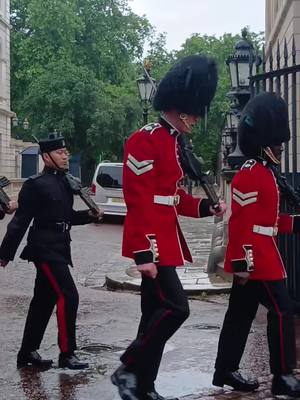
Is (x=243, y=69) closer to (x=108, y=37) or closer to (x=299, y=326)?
(x=299, y=326)

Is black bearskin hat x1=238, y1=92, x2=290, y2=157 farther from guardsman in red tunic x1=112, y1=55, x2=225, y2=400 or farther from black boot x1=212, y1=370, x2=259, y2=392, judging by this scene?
black boot x1=212, y1=370, x2=259, y2=392

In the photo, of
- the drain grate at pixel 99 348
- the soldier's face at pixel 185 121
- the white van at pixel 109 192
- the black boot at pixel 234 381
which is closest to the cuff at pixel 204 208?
the soldier's face at pixel 185 121

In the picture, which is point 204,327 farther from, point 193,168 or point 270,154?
point 193,168

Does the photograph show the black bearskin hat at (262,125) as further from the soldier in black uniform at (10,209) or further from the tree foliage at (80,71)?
the tree foliage at (80,71)

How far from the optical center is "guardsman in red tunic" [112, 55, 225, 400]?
5.27m

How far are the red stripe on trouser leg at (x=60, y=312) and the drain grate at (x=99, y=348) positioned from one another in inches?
26.2

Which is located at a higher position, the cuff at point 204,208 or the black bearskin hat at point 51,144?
the black bearskin hat at point 51,144

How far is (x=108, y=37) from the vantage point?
56406mm

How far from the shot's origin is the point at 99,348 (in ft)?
23.9

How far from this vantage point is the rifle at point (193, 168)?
5.58 m

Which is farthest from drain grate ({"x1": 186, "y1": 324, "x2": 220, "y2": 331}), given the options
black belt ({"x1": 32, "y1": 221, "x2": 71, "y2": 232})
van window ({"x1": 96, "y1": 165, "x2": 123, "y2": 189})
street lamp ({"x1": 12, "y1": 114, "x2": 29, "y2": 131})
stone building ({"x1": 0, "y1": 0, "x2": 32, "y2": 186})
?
street lamp ({"x1": 12, "y1": 114, "x2": 29, "y2": 131})

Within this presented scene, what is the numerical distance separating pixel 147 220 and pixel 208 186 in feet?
2.11

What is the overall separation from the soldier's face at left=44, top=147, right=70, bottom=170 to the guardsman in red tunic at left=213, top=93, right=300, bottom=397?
155 cm

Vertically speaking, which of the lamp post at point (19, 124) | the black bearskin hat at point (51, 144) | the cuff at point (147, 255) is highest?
the lamp post at point (19, 124)
